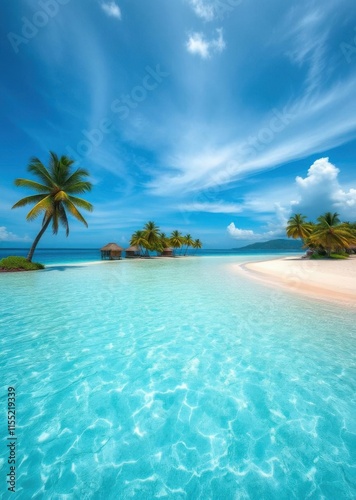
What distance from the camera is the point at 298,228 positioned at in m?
39.9

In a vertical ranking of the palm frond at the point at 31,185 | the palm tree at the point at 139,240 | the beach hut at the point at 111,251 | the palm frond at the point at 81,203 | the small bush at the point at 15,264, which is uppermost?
the palm frond at the point at 31,185

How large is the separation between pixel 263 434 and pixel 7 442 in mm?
3669

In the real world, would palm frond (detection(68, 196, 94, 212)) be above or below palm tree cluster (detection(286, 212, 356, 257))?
above

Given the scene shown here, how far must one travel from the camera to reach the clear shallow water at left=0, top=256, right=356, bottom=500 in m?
2.56

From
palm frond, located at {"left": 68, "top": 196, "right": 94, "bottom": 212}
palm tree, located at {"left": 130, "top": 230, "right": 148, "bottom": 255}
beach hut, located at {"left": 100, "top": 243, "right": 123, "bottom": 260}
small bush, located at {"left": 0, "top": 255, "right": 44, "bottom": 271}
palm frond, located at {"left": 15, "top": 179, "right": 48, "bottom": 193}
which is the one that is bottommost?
small bush, located at {"left": 0, "top": 255, "right": 44, "bottom": 271}

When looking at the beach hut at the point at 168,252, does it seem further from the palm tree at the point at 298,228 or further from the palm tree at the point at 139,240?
the palm tree at the point at 298,228

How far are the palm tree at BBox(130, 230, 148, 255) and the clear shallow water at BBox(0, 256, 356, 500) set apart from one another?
129 feet

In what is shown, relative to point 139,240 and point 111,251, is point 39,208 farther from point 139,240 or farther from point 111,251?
point 139,240

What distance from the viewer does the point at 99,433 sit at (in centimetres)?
320

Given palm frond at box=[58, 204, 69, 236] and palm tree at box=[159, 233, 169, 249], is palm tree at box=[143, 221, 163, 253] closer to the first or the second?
palm tree at box=[159, 233, 169, 249]

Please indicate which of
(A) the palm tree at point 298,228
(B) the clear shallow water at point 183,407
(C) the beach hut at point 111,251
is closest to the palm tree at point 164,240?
(C) the beach hut at point 111,251

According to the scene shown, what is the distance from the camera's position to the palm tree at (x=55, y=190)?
→ 67.5ft

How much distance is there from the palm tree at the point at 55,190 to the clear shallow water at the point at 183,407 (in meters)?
16.3

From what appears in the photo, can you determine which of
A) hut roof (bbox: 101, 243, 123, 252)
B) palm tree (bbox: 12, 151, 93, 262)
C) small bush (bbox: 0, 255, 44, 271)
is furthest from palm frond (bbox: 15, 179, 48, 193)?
hut roof (bbox: 101, 243, 123, 252)
